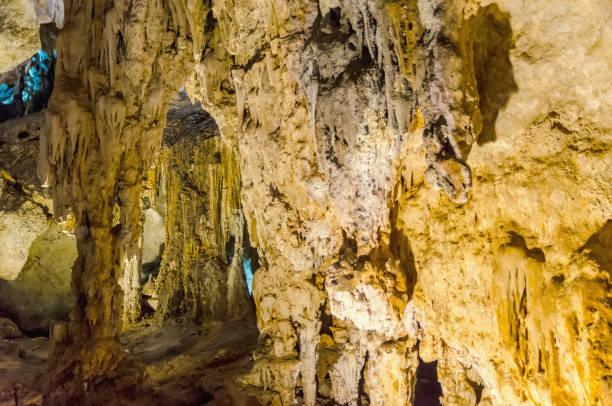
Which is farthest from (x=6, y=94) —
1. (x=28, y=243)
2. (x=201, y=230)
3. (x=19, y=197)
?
(x=201, y=230)

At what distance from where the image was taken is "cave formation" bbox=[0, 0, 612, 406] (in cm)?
385

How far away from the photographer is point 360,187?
4.59 m

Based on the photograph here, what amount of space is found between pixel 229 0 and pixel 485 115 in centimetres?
335

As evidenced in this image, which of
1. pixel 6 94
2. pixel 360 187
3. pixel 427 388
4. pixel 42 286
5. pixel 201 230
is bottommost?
pixel 427 388

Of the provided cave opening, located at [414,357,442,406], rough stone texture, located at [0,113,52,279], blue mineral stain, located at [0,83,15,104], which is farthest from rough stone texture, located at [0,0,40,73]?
cave opening, located at [414,357,442,406]

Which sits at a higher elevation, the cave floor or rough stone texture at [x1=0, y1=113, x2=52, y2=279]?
rough stone texture at [x1=0, y1=113, x2=52, y2=279]

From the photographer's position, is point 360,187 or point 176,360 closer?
point 360,187

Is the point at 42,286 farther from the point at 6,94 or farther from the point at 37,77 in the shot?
the point at 37,77

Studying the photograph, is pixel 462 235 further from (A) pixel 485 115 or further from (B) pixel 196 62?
(B) pixel 196 62

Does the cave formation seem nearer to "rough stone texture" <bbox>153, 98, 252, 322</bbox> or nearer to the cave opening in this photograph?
"rough stone texture" <bbox>153, 98, 252, 322</bbox>

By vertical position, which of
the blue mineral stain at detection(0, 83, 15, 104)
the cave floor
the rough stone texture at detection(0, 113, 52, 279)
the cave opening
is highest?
the blue mineral stain at detection(0, 83, 15, 104)

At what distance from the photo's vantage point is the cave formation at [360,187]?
385 cm

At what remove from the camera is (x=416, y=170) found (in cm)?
496

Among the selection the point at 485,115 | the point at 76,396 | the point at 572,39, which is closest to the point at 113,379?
the point at 76,396
